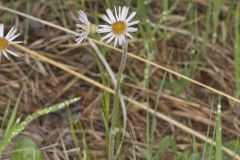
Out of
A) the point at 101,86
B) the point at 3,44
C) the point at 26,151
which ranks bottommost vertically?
the point at 26,151

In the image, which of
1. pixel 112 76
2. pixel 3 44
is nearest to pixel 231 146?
pixel 112 76

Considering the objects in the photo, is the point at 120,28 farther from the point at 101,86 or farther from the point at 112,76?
the point at 101,86

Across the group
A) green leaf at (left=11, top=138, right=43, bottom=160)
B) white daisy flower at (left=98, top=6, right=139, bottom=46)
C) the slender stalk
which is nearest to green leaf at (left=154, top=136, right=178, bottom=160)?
the slender stalk

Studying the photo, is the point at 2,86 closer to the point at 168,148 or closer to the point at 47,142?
the point at 47,142

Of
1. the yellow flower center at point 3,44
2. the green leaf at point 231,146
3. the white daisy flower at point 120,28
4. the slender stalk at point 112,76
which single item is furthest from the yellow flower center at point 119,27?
the green leaf at point 231,146

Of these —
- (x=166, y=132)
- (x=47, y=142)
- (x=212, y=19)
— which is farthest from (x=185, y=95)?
(x=47, y=142)
